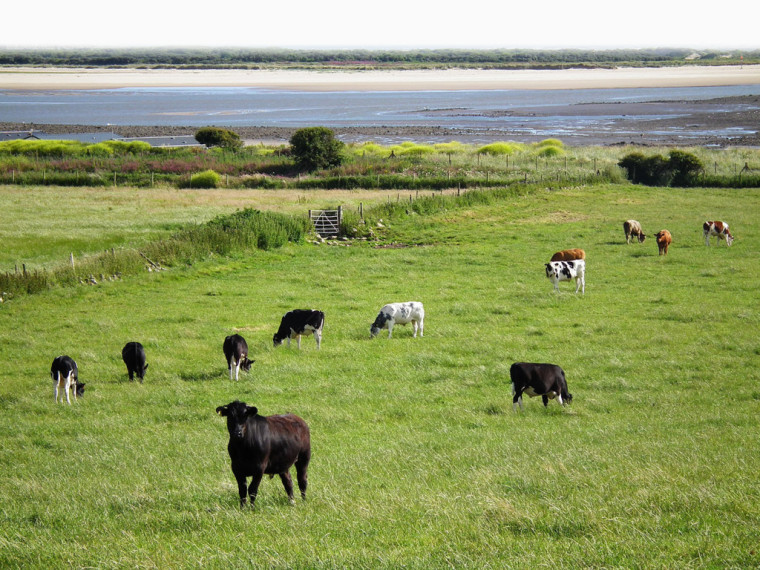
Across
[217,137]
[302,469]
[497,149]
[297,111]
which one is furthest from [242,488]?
[297,111]

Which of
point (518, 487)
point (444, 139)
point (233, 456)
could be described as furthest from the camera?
point (444, 139)

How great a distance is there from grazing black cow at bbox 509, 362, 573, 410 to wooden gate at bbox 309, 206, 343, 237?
28788 millimetres

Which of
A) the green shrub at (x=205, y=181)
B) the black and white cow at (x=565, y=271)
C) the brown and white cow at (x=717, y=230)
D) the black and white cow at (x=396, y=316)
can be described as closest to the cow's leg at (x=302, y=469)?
the black and white cow at (x=396, y=316)

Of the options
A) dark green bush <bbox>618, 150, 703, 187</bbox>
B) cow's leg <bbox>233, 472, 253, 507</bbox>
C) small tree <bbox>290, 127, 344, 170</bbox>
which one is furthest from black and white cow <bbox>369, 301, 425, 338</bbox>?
small tree <bbox>290, 127, 344, 170</bbox>

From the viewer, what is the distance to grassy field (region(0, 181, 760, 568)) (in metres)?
8.87

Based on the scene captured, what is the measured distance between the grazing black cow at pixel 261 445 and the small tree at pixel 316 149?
64.0m

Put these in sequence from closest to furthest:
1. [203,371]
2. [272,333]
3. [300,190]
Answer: [203,371]
[272,333]
[300,190]

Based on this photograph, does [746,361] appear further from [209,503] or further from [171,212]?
[171,212]

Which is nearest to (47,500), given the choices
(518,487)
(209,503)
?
(209,503)

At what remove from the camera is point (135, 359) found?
19.8 meters

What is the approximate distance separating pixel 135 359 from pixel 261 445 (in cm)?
1072

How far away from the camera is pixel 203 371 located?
66.7 ft

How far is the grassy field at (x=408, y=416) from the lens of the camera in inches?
349

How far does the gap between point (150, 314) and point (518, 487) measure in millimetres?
18949
